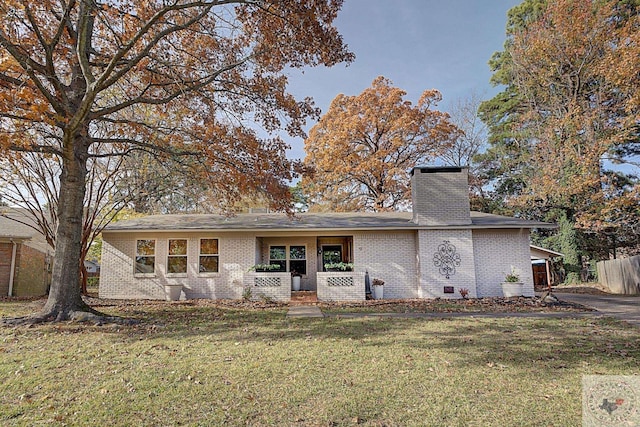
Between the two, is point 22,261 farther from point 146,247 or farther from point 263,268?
point 263,268

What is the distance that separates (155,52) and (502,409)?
1069cm

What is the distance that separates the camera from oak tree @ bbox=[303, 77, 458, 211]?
Result: 2398cm

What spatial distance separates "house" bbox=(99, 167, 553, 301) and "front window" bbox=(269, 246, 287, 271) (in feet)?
3.39

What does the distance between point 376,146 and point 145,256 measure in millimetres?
16680

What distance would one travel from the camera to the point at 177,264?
14.7m

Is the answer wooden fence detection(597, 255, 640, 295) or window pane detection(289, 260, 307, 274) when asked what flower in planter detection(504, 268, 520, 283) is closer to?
wooden fence detection(597, 255, 640, 295)

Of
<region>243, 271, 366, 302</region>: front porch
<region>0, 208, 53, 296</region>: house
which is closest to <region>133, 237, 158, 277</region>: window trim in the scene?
<region>243, 271, 366, 302</region>: front porch

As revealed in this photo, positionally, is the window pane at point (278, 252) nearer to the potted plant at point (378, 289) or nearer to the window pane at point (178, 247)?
the window pane at point (178, 247)

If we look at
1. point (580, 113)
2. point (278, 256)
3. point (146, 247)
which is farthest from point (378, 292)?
point (580, 113)

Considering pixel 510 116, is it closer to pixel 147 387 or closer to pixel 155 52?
pixel 155 52

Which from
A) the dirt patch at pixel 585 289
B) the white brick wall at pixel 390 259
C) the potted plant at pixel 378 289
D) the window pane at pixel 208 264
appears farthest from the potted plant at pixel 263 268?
the dirt patch at pixel 585 289

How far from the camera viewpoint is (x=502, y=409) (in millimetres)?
3779

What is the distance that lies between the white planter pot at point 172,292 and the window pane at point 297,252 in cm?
488

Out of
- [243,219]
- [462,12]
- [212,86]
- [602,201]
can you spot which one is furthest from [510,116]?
[212,86]
